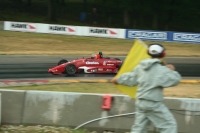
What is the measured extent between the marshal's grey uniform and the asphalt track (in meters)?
12.8

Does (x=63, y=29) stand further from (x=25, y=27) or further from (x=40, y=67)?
(x=40, y=67)

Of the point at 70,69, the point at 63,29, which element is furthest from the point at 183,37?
the point at 70,69

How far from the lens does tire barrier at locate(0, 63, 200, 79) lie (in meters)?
18.7

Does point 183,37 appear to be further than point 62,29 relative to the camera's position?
No

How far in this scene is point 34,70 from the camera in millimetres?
20250

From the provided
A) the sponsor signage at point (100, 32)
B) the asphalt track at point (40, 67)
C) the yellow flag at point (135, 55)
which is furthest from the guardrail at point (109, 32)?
the yellow flag at point (135, 55)

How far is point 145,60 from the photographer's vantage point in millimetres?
5652

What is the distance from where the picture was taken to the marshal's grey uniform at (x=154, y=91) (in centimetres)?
556

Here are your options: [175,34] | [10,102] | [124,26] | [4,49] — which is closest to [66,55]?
[4,49]

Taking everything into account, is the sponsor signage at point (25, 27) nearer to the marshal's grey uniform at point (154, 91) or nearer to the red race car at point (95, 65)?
the red race car at point (95, 65)

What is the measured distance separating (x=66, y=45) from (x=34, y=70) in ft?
34.5

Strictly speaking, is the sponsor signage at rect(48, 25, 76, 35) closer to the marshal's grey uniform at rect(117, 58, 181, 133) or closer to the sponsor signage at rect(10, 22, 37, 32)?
the sponsor signage at rect(10, 22, 37, 32)

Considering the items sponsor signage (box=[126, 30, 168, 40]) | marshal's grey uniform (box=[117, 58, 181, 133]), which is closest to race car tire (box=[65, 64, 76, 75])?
marshal's grey uniform (box=[117, 58, 181, 133])

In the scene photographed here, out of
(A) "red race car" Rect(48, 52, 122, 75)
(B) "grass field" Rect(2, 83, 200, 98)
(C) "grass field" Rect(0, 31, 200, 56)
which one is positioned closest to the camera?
(B) "grass field" Rect(2, 83, 200, 98)
